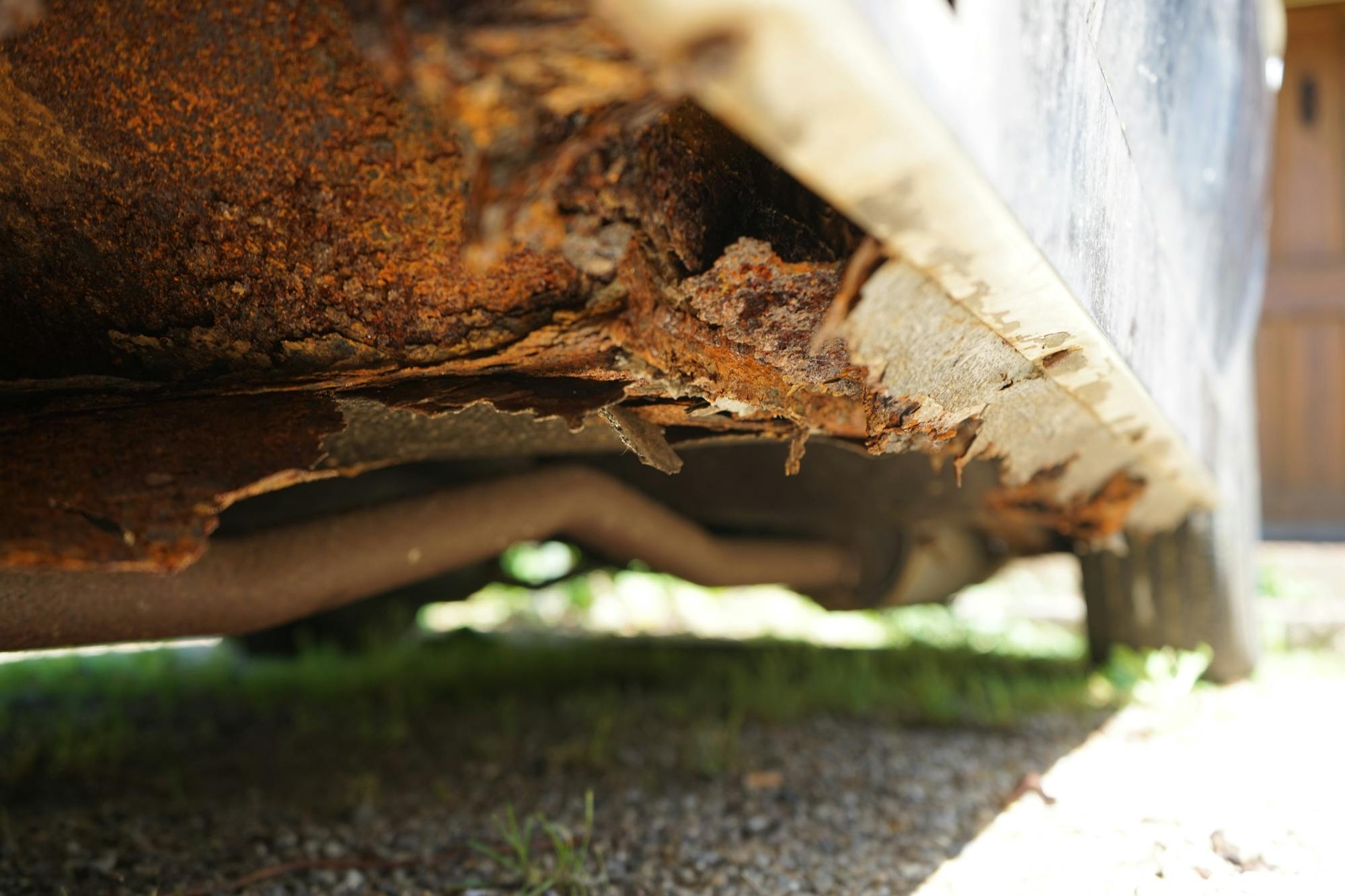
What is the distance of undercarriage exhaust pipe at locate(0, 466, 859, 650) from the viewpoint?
114 cm

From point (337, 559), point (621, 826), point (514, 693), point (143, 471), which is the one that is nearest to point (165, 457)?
point (143, 471)

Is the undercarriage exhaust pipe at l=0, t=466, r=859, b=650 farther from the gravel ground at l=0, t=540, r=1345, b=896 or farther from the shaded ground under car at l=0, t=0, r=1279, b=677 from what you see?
the gravel ground at l=0, t=540, r=1345, b=896

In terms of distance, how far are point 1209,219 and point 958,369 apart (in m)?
1.10

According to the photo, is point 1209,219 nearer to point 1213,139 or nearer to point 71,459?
point 1213,139

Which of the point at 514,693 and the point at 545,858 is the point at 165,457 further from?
the point at 514,693

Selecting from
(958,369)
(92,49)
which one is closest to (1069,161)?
(958,369)

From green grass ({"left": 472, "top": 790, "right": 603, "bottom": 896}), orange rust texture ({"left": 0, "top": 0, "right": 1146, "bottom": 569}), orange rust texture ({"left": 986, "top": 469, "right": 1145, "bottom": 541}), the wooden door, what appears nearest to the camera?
orange rust texture ({"left": 0, "top": 0, "right": 1146, "bottom": 569})

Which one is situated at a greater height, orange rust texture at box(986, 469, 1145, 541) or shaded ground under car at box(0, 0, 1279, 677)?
shaded ground under car at box(0, 0, 1279, 677)

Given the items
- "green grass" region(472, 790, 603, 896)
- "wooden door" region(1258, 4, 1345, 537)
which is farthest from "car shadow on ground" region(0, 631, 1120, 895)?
"wooden door" region(1258, 4, 1345, 537)

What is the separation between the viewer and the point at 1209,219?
173cm

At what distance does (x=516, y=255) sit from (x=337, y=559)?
72 centimetres

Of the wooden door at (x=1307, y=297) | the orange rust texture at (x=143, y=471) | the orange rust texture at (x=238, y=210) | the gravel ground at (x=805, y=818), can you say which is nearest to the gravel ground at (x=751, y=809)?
the gravel ground at (x=805, y=818)

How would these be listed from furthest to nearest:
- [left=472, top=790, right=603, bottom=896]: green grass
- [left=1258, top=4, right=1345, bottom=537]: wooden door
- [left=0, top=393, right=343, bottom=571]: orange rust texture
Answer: [left=1258, top=4, right=1345, bottom=537]: wooden door < [left=472, top=790, right=603, bottom=896]: green grass < [left=0, top=393, right=343, bottom=571]: orange rust texture

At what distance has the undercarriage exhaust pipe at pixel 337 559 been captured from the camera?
114 cm
